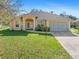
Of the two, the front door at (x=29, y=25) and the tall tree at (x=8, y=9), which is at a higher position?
the tall tree at (x=8, y=9)

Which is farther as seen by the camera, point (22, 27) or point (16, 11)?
point (22, 27)

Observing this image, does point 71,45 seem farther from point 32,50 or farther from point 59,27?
→ point 59,27

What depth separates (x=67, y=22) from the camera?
142 feet

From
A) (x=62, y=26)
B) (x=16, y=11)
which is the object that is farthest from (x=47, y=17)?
(x=16, y=11)

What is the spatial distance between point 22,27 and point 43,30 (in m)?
5.86

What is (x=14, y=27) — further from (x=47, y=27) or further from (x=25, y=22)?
(x=47, y=27)

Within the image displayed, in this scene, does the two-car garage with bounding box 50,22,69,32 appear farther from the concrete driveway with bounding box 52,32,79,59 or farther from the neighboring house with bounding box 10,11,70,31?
the concrete driveway with bounding box 52,32,79,59

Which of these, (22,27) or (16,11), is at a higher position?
(16,11)

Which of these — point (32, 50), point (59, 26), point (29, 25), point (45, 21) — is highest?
point (45, 21)

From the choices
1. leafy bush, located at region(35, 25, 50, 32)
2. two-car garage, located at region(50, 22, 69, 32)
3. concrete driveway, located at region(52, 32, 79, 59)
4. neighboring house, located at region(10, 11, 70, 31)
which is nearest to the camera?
concrete driveway, located at region(52, 32, 79, 59)

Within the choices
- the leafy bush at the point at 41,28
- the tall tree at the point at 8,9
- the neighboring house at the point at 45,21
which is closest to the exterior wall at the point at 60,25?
the neighboring house at the point at 45,21

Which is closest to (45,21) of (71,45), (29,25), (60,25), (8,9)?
(60,25)

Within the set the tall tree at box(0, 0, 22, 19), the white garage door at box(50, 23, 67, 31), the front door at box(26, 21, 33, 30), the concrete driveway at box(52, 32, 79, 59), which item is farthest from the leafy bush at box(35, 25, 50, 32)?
the tall tree at box(0, 0, 22, 19)

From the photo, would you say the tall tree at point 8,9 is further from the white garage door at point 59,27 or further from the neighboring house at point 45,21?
the white garage door at point 59,27
